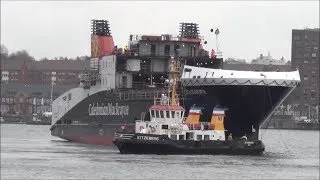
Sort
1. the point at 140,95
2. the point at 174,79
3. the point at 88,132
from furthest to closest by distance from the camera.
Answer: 1. the point at 88,132
2. the point at 140,95
3. the point at 174,79

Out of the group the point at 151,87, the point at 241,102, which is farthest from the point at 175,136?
the point at 151,87

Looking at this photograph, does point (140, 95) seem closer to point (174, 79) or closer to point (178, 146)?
point (174, 79)

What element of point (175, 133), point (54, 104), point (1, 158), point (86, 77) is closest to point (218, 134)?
point (175, 133)

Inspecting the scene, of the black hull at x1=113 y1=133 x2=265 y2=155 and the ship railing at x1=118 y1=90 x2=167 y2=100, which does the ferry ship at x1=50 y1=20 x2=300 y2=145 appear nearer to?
the ship railing at x1=118 y1=90 x2=167 y2=100

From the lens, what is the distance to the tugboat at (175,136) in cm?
8450

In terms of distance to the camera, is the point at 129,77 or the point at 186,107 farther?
the point at 129,77

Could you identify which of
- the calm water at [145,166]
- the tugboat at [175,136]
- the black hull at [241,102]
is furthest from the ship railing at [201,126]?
the black hull at [241,102]

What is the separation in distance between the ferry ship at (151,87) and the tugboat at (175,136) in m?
2.81

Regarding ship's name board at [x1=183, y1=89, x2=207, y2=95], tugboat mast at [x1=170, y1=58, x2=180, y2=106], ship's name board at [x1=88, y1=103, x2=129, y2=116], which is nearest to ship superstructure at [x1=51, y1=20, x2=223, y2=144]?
ship's name board at [x1=88, y1=103, x2=129, y2=116]

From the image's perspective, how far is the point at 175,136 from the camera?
86.4m

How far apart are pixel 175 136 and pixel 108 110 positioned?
982 inches

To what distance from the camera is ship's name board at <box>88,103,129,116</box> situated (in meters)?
107

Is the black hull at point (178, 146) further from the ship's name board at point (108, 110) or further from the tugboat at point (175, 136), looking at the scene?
the ship's name board at point (108, 110)

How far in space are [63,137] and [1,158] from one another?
39388 millimetres
